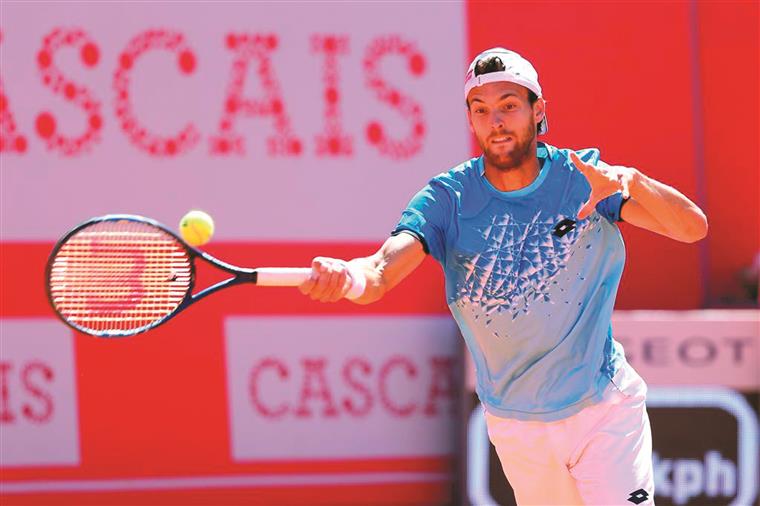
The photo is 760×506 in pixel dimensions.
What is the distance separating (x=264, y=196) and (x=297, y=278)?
8.56 feet

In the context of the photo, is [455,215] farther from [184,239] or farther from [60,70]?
[60,70]

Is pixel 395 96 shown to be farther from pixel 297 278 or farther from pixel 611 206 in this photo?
pixel 297 278

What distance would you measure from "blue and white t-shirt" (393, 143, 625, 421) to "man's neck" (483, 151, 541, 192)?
0.02 metres

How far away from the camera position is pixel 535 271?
10.1 ft

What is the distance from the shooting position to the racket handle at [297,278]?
2809 millimetres

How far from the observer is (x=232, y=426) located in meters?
5.39

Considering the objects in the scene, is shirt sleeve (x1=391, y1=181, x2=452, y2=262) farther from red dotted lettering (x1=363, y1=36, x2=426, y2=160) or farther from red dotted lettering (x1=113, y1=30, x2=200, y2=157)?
red dotted lettering (x1=113, y1=30, x2=200, y2=157)

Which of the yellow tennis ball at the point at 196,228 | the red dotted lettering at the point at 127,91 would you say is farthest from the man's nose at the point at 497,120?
the red dotted lettering at the point at 127,91

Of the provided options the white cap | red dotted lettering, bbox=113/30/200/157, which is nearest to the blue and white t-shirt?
the white cap

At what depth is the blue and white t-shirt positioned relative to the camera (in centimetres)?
305

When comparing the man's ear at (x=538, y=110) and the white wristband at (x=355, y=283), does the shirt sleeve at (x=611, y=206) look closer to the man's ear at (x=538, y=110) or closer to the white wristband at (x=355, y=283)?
the man's ear at (x=538, y=110)

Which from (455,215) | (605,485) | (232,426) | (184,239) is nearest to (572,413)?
(605,485)

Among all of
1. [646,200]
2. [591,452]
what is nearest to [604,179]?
[646,200]

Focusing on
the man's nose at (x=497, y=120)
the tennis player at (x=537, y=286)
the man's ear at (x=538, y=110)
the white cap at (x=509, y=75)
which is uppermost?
the white cap at (x=509, y=75)
